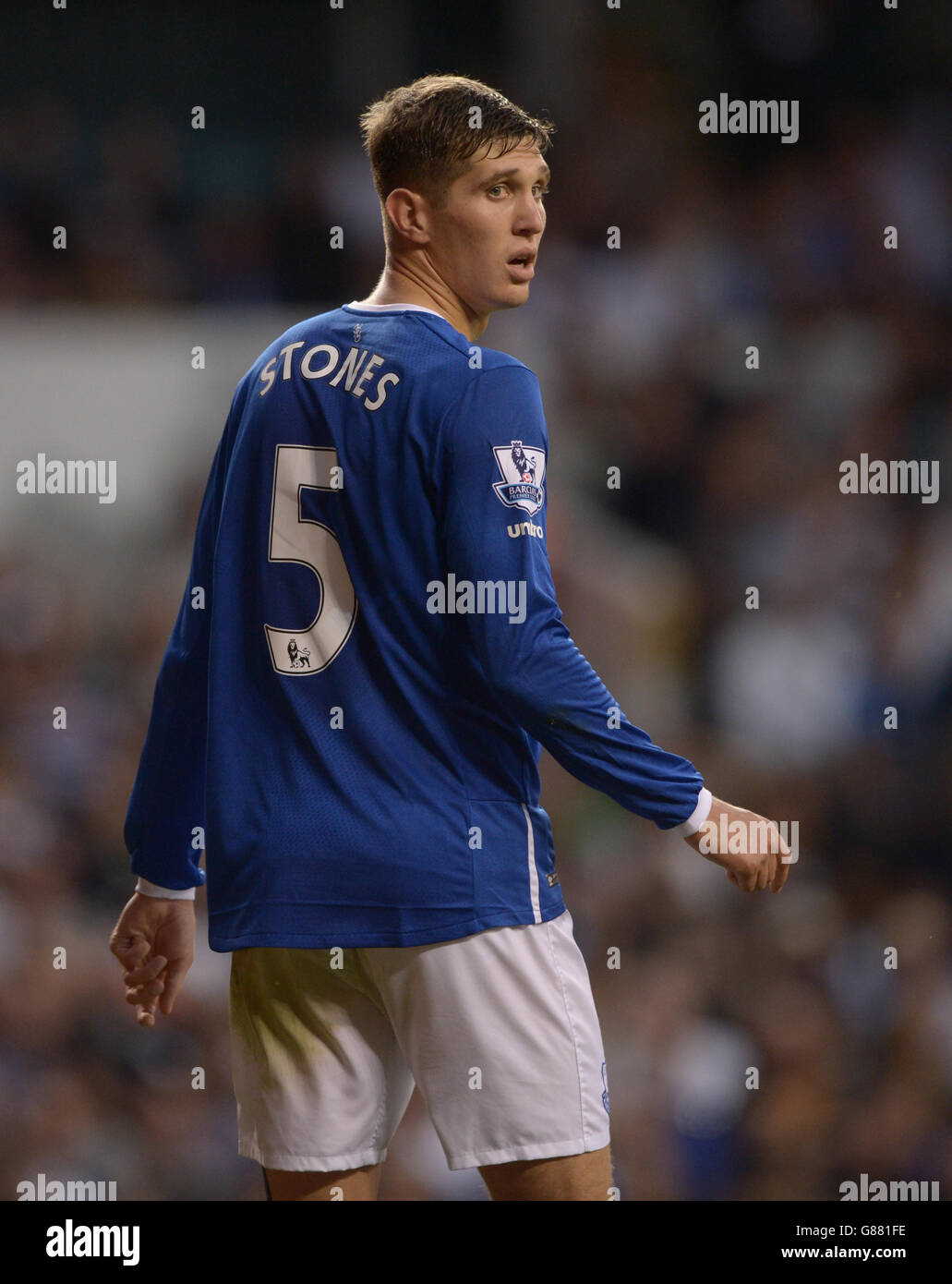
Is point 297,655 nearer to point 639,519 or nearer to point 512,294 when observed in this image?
point 512,294

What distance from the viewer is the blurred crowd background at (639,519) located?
405 centimetres

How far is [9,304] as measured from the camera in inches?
211

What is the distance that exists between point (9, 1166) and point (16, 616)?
179 cm

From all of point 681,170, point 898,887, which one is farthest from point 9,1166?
point 681,170

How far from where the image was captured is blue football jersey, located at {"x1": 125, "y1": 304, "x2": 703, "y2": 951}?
5.65 ft

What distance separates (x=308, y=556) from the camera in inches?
71.4

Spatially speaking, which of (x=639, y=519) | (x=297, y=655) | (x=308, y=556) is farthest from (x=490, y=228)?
(x=639, y=519)

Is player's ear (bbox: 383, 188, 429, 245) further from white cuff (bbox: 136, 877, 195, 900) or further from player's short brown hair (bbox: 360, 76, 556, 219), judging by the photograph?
white cuff (bbox: 136, 877, 195, 900)

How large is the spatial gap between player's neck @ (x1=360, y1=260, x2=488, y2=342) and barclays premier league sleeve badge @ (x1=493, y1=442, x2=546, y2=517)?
221 mm

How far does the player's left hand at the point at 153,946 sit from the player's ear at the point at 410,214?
918mm

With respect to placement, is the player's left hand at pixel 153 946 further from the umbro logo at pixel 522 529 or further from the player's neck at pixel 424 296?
the player's neck at pixel 424 296

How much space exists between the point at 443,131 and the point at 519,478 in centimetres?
47

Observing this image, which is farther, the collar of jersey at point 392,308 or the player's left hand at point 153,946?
the player's left hand at point 153,946

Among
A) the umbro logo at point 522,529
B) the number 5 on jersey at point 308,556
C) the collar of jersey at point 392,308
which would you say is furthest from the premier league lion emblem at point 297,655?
the collar of jersey at point 392,308
